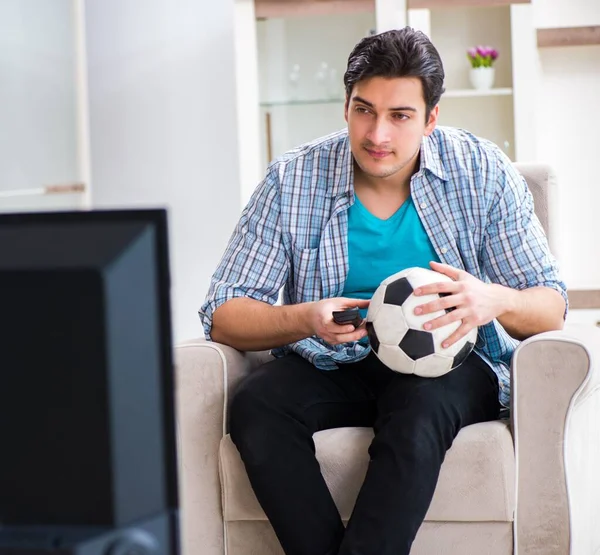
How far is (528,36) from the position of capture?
335 cm

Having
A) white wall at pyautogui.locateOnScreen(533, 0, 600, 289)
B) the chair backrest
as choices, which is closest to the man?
the chair backrest

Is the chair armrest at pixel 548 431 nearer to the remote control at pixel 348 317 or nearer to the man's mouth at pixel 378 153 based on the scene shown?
the remote control at pixel 348 317

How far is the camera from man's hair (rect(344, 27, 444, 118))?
73.0 inches

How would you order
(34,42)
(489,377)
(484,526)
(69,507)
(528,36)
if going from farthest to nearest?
(528,36)
(34,42)
(489,377)
(484,526)
(69,507)

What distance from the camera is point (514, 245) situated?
188cm

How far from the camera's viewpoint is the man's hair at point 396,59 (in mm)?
1854

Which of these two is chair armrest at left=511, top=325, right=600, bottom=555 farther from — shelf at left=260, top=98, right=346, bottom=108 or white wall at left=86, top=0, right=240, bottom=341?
white wall at left=86, top=0, right=240, bottom=341

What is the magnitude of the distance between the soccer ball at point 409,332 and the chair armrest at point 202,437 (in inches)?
12.2

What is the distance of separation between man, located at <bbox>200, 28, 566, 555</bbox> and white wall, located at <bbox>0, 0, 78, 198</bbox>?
1.28 m

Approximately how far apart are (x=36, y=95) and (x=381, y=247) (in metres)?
1.61

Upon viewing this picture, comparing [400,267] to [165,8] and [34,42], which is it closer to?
[34,42]

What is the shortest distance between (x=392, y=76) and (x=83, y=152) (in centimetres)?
163

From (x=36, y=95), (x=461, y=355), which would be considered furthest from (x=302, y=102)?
(x=461, y=355)

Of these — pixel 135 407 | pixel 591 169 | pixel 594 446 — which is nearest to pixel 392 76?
pixel 594 446
